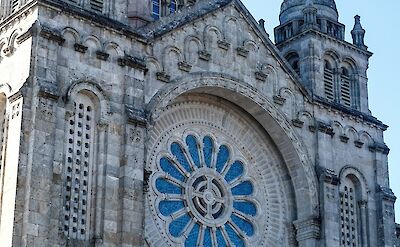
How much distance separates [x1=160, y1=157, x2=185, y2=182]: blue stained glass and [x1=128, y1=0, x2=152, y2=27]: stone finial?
4.58 m

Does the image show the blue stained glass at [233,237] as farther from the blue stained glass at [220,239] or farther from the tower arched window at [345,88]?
the tower arched window at [345,88]

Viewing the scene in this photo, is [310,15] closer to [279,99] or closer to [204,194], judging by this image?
[279,99]

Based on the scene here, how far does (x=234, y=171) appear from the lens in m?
31.2

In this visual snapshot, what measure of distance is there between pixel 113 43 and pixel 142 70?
1168 millimetres

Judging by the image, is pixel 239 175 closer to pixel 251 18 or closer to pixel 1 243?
pixel 251 18

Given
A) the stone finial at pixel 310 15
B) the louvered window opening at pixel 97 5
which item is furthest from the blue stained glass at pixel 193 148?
the stone finial at pixel 310 15

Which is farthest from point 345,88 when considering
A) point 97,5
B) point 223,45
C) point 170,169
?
point 97,5

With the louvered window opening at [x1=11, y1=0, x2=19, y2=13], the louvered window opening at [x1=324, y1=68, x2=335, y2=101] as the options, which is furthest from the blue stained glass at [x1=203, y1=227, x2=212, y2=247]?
the louvered window opening at [x1=11, y1=0, x2=19, y2=13]

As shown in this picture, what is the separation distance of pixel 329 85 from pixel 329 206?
16.2 feet

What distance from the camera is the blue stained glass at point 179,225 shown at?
28859 mm

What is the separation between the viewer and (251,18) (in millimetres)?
32375

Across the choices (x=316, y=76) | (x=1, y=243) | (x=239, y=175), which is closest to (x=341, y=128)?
(x=316, y=76)

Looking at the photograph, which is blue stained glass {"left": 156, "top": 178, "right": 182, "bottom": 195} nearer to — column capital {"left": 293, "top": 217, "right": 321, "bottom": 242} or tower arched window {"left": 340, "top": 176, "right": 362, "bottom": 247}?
column capital {"left": 293, "top": 217, "right": 321, "bottom": 242}

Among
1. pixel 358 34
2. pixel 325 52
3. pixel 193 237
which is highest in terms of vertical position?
pixel 358 34
